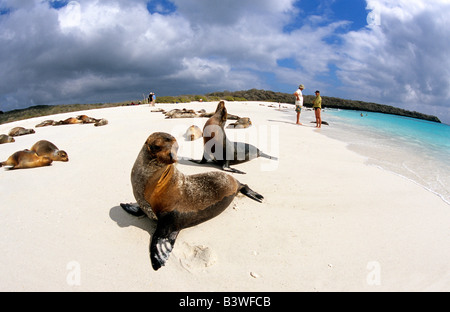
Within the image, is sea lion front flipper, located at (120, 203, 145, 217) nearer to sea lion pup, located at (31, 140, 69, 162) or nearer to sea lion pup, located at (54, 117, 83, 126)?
sea lion pup, located at (31, 140, 69, 162)

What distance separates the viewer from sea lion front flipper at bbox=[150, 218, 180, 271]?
2287 mm

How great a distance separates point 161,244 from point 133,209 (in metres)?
0.88

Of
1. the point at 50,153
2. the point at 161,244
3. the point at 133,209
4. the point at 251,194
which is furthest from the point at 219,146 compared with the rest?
the point at 50,153

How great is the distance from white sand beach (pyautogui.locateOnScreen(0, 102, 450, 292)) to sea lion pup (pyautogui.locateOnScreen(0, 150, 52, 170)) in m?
0.20

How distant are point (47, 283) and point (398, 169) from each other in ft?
22.0

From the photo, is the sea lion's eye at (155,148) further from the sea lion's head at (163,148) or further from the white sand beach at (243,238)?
the white sand beach at (243,238)

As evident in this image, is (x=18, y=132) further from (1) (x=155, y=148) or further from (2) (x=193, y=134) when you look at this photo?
(1) (x=155, y=148)

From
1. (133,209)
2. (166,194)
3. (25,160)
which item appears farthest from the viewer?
(25,160)

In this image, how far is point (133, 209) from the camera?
311 centimetres

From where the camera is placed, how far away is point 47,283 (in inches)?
80.4

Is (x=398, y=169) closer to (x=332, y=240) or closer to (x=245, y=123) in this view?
(x=332, y=240)
